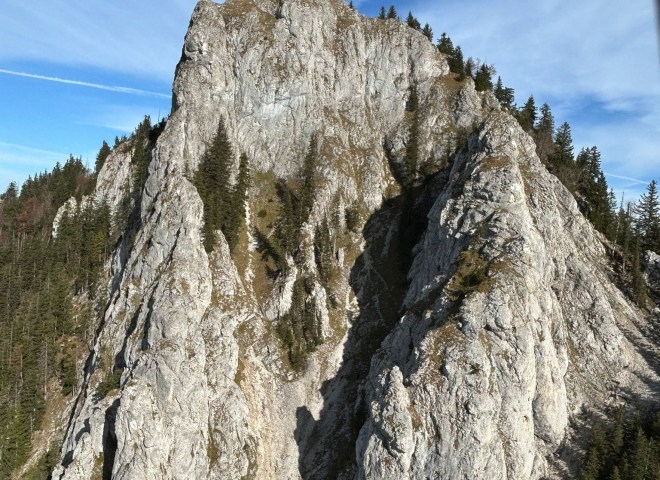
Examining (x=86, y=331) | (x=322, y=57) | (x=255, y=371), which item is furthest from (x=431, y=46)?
(x=86, y=331)

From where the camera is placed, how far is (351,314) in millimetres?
74688

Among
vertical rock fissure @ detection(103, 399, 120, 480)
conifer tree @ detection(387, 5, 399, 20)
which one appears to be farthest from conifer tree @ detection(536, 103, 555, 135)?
vertical rock fissure @ detection(103, 399, 120, 480)

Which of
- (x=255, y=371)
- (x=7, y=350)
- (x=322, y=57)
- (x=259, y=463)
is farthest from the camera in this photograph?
(x=322, y=57)

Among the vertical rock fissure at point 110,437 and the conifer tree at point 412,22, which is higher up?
the conifer tree at point 412,22

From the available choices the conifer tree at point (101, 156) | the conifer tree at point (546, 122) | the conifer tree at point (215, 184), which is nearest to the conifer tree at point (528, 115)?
the conifer tree at point (546, 122)

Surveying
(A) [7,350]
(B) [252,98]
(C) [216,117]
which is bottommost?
(A) [7,350]

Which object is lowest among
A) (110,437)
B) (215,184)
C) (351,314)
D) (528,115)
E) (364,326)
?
(110,437)

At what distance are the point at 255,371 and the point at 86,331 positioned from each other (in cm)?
3756

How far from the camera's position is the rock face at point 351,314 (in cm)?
5356

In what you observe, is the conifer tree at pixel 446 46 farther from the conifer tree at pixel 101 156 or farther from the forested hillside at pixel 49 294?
the conifer tree at pixel 101 156

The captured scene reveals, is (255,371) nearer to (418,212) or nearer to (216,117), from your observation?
(418,212)

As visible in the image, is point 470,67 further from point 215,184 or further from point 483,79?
point 215,184

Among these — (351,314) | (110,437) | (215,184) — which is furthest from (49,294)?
(351,314)

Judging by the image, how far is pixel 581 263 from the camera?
68.2 m
